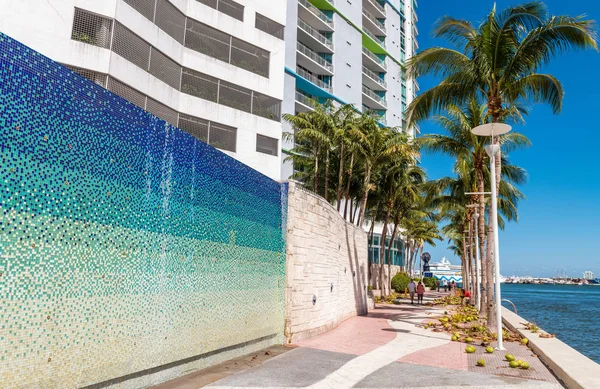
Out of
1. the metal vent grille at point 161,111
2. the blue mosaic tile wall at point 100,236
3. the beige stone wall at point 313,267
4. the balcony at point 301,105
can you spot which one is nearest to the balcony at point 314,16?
the balcony at point 301,105

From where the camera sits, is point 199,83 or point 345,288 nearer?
point 345,288

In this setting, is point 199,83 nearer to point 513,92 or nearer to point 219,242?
point 513,92

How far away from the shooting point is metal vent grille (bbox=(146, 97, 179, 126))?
25453 millimetres

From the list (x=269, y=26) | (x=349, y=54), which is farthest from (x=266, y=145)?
(x=349, y=54)

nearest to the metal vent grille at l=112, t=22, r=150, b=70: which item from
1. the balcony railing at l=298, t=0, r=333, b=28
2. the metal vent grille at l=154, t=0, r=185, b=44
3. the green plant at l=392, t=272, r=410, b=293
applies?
the metal vent grille at l=154, t=0, r=185, b=44

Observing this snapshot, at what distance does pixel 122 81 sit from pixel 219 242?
1805cm

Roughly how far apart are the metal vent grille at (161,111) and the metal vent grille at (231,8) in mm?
8467

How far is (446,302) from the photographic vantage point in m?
31.4

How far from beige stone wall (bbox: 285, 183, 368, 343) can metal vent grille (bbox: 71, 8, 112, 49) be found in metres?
15.6

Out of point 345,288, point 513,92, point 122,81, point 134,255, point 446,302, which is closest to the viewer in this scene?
point 134,255

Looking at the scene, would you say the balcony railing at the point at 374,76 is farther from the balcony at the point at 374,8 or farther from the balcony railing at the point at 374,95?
the balcony at the point at 374,8

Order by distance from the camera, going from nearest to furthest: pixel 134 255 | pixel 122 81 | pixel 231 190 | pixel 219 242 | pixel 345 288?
pixel 134 255, pixel 219 242, pixel 231 190, pixel 345 288, pixel 122 81

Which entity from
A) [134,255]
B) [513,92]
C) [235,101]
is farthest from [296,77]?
[134,255]

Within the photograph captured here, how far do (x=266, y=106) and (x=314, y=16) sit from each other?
18.9 metres
